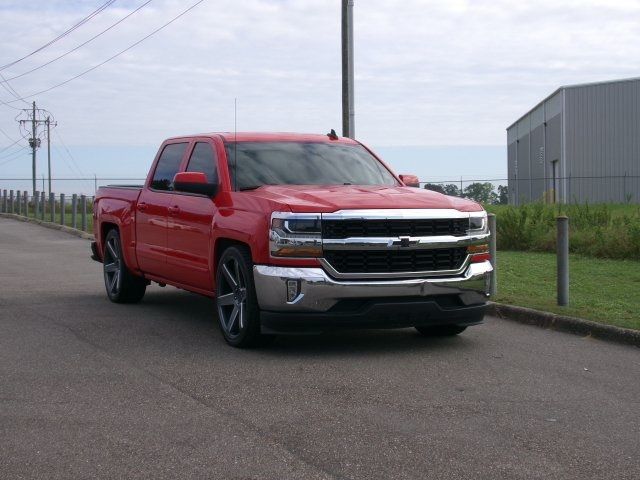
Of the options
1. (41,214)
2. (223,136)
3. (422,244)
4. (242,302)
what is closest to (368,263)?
(422,244)

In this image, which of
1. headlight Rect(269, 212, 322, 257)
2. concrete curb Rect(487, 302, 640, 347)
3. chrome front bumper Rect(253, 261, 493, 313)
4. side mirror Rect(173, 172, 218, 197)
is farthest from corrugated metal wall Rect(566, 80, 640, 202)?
headlight Rect(269, 212, 322, 257)

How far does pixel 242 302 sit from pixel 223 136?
1.95m

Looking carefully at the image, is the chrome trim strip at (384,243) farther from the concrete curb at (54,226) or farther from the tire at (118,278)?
the concrete curb at (54,226)

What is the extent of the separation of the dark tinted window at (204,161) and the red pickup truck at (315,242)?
0.02 metres

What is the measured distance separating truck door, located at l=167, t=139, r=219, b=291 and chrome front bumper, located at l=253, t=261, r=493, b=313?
1.13 meters

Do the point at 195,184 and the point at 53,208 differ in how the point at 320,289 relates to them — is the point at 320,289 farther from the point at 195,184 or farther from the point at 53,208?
the point at 53,208

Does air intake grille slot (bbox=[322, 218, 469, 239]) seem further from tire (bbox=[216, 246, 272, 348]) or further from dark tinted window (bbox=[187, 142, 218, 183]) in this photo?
dark tinted window (bbox=[187, 142, 218, 183])

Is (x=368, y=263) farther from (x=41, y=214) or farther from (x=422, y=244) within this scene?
(x=41, y=214)

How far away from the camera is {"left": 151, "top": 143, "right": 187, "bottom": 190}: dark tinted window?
10008 mm

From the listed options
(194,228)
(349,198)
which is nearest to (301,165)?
(194,228)

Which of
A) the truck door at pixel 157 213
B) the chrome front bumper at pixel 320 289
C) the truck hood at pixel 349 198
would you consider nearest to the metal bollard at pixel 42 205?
the truck door at pixel 157 213

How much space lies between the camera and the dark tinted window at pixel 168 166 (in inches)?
394

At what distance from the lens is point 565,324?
9141mm

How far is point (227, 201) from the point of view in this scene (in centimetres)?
844
